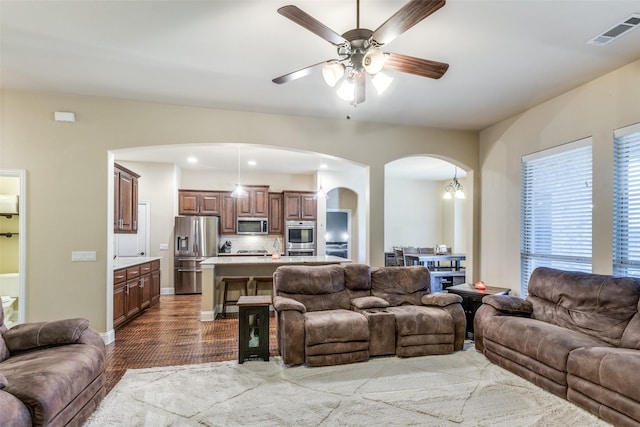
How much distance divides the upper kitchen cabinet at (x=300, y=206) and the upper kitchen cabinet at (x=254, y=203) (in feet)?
1.65

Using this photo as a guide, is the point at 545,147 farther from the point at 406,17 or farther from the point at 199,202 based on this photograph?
the point at 199,202

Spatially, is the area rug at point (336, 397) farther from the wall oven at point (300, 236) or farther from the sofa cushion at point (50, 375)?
the wall oven at point (300, 236)

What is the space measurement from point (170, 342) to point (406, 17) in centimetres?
425

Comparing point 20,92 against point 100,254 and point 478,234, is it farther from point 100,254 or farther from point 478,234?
point 478,234

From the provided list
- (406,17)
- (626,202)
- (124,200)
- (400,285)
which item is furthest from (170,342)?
(626,202)

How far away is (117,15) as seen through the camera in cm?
255

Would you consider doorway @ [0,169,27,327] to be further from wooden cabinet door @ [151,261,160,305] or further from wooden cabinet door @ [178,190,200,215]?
wooden cabinet door @ [178,190,200,215]

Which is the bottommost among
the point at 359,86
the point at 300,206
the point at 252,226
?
the point at 252,226

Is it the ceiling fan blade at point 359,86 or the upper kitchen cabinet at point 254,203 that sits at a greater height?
the ceiling fan blade at point 359,86

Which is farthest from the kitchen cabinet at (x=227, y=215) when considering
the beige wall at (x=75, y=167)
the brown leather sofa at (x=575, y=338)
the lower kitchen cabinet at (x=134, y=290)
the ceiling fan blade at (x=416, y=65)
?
the ceiling fan blade at (x=416, y=65)

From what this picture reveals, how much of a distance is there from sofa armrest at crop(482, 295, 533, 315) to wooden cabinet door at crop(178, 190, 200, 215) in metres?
6.63

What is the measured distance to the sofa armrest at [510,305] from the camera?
11.8 feet

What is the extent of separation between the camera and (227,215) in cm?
837

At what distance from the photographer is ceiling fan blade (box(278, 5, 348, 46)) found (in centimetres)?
194
